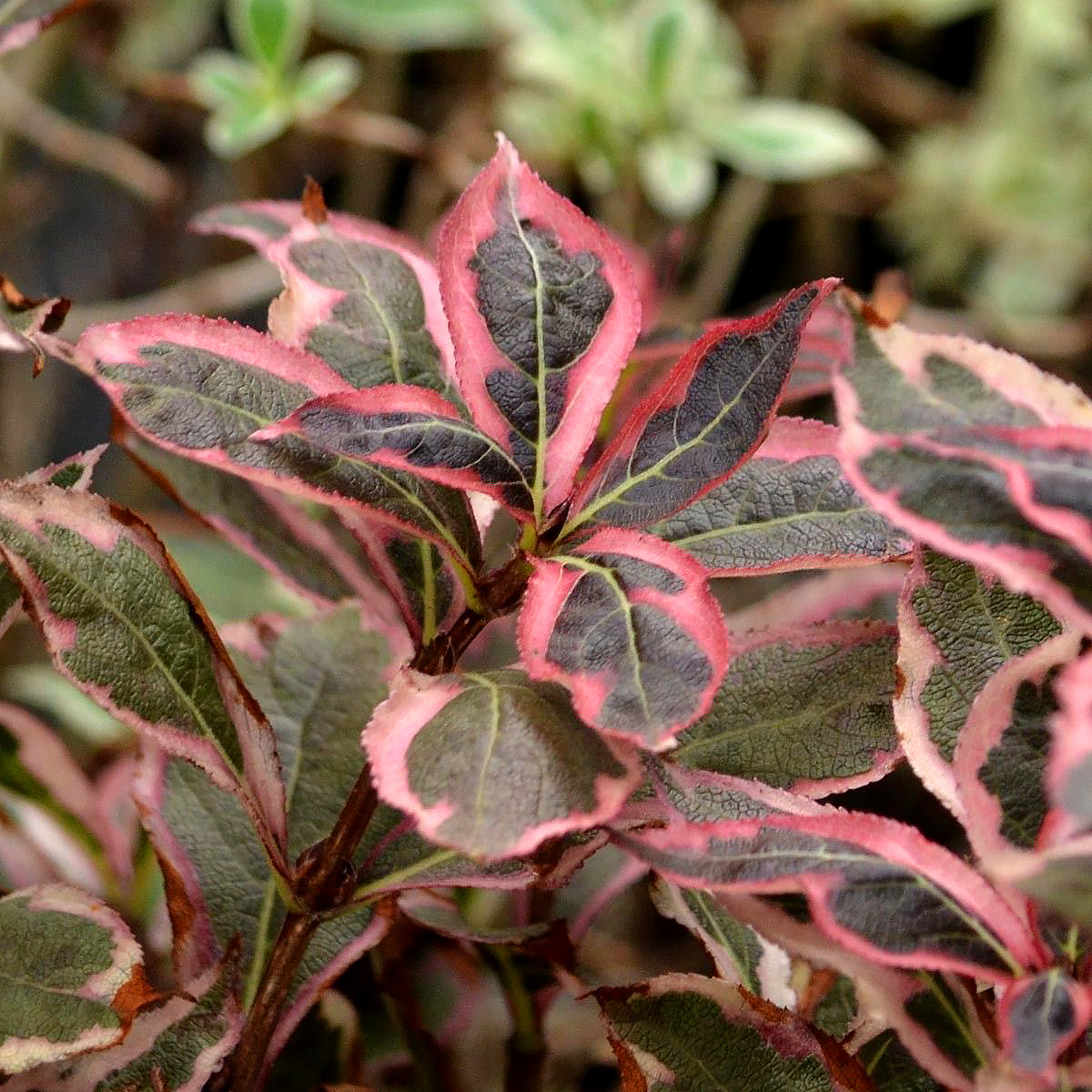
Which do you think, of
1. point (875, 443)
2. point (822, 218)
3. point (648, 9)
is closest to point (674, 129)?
point (648, 9)

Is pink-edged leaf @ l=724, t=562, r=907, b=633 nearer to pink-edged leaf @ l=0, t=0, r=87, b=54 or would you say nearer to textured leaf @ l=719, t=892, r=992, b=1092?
textured leaf @ l=719, t=892, r=992, b=1092

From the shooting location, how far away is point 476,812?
0.34m

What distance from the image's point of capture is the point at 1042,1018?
0.33 meters

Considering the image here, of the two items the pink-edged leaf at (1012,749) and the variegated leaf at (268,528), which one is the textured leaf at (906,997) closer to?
the pink-edged leaf at (1012,749)

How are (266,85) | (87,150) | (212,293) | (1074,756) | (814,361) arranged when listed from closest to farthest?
(1074,756) < (814,361) < (266,85) < (87,150) < (212,293)

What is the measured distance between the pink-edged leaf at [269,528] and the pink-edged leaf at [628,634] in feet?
0.66

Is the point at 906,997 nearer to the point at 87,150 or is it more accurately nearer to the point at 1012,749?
the point at 1012,749

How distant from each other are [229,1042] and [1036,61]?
1.82 metres

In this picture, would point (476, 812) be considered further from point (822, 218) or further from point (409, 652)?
point (822, 218)

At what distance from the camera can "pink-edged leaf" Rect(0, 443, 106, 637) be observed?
1.51ft

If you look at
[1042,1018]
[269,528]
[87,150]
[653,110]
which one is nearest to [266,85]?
[87,150]

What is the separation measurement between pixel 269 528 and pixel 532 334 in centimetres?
21

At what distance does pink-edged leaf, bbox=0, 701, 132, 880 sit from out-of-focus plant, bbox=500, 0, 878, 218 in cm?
95

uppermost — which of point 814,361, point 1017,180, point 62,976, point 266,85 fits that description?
point 266,85
